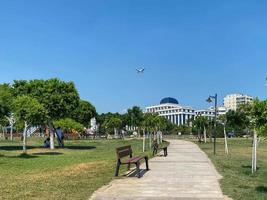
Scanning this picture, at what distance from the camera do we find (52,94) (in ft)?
134

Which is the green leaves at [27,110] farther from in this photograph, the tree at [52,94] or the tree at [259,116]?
the tree at [259,116]

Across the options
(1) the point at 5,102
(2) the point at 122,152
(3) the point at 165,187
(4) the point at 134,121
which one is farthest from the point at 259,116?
(4) the point at 134,121

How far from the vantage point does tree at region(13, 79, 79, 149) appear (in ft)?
132

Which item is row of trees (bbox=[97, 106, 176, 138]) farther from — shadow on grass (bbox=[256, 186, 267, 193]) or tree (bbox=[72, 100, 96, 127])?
shadow on grass (bbox=[256, 186, 267, 193])

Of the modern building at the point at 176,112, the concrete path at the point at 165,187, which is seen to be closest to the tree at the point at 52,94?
the concrete path at the point at 165,187

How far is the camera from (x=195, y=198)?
11.5m

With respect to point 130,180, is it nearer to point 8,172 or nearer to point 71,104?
point 8,172

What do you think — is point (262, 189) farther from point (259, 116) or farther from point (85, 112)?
point (85, 112)

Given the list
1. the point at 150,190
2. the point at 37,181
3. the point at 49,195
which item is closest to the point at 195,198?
the point at 150,190

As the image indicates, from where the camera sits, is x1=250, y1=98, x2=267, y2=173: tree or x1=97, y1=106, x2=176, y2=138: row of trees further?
x1=97, y1=106, x2=176, y2=138: row of trees

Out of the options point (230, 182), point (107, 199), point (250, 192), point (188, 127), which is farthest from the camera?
point (188, 127)

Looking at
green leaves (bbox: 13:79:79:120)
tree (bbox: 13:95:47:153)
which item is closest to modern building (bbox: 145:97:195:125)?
green leaves (bbox: 13:79:79:120)

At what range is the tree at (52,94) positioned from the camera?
1590 inches

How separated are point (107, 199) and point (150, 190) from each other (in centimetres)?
180
